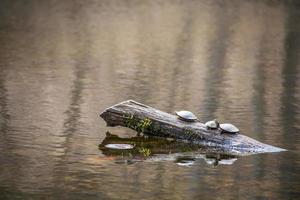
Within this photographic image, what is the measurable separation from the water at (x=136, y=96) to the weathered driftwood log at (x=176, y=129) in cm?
68

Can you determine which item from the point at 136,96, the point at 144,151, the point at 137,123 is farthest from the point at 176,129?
the point at 136,96

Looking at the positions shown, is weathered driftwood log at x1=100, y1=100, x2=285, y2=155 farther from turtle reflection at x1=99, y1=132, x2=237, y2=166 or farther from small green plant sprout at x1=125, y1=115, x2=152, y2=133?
turtle reflection at x1=99, y1=132, x2=237, y2=166

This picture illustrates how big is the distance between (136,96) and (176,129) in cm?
809

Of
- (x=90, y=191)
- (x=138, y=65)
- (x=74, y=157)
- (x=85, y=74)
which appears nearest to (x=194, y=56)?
(x=138, y=65)

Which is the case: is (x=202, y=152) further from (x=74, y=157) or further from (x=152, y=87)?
(x=152, y=87)

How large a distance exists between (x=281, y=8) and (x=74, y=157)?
236ft

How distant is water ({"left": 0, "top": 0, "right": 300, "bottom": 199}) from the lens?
54.5 feet

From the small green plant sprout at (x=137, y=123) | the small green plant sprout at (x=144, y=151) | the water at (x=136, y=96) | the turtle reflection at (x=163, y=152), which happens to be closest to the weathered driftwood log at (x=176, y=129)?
the small green plant sprout at (x=137, y=123)

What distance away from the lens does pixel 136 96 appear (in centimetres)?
2825

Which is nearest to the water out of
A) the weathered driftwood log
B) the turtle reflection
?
the turtle reflection

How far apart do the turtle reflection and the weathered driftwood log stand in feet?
0.74

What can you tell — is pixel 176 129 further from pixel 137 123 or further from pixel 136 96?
pixel 136 96

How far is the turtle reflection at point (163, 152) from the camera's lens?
1872 centimetres

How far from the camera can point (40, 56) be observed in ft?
132
